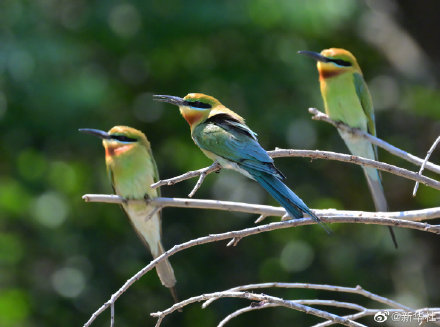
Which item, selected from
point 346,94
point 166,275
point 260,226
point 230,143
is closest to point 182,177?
point 260,226

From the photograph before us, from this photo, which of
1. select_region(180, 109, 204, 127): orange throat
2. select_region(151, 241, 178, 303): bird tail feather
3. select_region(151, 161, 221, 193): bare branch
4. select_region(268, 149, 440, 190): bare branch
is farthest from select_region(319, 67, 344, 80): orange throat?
select_region(268, 149, 440, 190): bare branch

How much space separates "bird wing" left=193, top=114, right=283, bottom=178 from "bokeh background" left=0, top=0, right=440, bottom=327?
1.90 metres

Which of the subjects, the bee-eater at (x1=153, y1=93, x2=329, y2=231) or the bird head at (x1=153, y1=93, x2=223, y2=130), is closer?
the bee-eater at (x1=153, y1=93, x2=329, y2=231)

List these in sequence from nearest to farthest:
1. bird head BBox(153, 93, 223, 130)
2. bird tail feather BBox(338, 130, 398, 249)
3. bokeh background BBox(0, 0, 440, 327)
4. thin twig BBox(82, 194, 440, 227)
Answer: thin twig BBox(82, 194, 440, 227)
bird head BBox(153, 93, 223, 130)
bird tail feather BBox(338, 130, 398, 249)
bokeh background BBox(0, 0, 440, 327)

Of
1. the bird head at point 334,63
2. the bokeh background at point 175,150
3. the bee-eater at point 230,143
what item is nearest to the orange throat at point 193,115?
the bee-eater at point 230,143

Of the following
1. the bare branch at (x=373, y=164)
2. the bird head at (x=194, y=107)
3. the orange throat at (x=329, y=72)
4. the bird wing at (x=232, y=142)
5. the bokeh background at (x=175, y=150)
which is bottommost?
the bokeh background at (x=175, y=150)

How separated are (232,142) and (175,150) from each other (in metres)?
2.29

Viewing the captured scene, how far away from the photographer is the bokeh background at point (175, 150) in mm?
4176

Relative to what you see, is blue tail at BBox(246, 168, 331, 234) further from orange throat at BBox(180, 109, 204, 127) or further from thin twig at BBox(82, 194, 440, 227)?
orange throat at BBox(180, 109, 204, 127)

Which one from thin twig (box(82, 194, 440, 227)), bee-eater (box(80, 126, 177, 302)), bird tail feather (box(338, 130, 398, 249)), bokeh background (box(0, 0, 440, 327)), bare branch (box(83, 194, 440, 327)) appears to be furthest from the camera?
bokeh background (box(0, 0, 440, 327))

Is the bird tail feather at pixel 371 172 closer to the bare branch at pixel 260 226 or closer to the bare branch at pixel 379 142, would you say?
the bare branch at pixel 379 142

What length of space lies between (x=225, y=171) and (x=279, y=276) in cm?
69

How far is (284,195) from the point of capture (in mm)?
1799

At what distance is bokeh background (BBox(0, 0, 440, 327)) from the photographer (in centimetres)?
418
